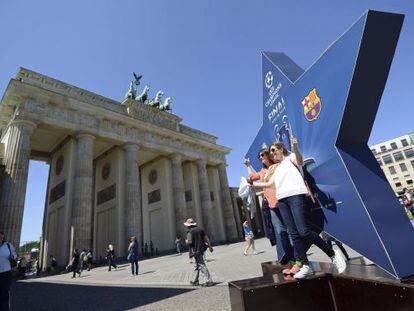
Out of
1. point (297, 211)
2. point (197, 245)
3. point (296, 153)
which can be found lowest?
point (197, 245)

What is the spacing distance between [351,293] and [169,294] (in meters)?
4.34

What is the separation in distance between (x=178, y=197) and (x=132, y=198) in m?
6.06

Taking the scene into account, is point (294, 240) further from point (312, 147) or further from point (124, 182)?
point (124, 182)

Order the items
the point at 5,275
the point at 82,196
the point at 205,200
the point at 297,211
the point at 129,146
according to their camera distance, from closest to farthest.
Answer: the point at 297,211
the point at 5,275
the point at 82,196
the point at 129,146
the point at 205,200

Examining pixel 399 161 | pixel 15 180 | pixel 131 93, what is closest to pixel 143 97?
pixel 131 93

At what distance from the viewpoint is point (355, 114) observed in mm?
2920

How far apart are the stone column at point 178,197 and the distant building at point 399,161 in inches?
1876

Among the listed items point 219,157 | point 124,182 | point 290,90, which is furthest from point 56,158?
point 290,90

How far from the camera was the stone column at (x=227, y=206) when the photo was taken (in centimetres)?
3356

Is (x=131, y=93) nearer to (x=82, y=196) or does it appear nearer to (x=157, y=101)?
(x=157, y=101)

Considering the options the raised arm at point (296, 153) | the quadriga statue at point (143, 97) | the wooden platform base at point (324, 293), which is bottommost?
the wooden platform base at point (324, 293)

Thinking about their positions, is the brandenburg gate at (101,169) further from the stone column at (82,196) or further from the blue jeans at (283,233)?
the blue jeans at (283,233)

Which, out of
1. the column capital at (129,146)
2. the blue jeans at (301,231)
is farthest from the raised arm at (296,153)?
the column capital at (129,146)

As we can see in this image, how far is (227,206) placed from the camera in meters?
34.5
